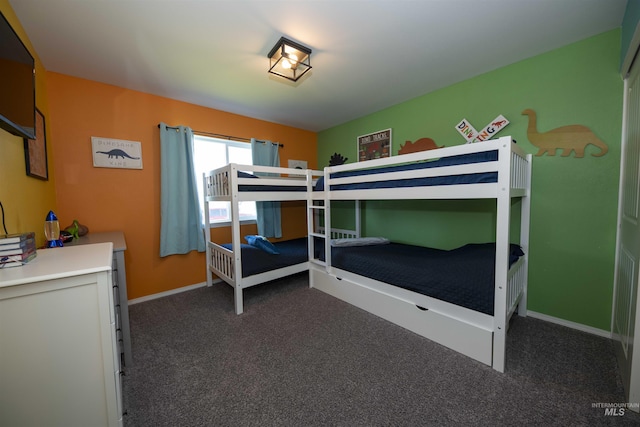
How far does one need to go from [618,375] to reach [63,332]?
3.06 meters

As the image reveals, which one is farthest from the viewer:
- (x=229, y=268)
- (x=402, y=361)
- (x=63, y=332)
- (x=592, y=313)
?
(x=229, y=268)

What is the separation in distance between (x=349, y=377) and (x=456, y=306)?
0.95 metres

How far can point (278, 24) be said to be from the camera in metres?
1.70

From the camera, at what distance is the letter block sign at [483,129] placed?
2.32 m

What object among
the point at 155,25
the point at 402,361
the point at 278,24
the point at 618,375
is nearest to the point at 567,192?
the point at 618,375

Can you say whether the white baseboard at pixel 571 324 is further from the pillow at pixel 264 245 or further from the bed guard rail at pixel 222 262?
the bed guard rail at pixel 222 262

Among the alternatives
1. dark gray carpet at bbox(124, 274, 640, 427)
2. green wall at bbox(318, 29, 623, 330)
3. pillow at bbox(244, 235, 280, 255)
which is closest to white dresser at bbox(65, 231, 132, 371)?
dark gray carpet at bbox(124, 274, 640, 427)

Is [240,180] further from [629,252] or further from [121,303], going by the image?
[629,252]

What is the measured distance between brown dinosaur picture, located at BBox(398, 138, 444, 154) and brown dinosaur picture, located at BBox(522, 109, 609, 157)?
87 centimetres

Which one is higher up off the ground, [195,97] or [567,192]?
[195,97]

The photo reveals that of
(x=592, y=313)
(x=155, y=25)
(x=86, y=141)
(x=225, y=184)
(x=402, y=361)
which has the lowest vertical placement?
(x=402, y=361)

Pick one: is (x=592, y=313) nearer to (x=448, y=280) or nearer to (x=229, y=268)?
(x=448, y=280)

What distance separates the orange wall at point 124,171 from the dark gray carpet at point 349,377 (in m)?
0.81

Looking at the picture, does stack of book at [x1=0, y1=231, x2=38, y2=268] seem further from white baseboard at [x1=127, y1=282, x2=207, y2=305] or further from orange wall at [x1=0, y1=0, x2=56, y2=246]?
white baseboard at [x1=127, y1=282, x2=207, y2=305]
